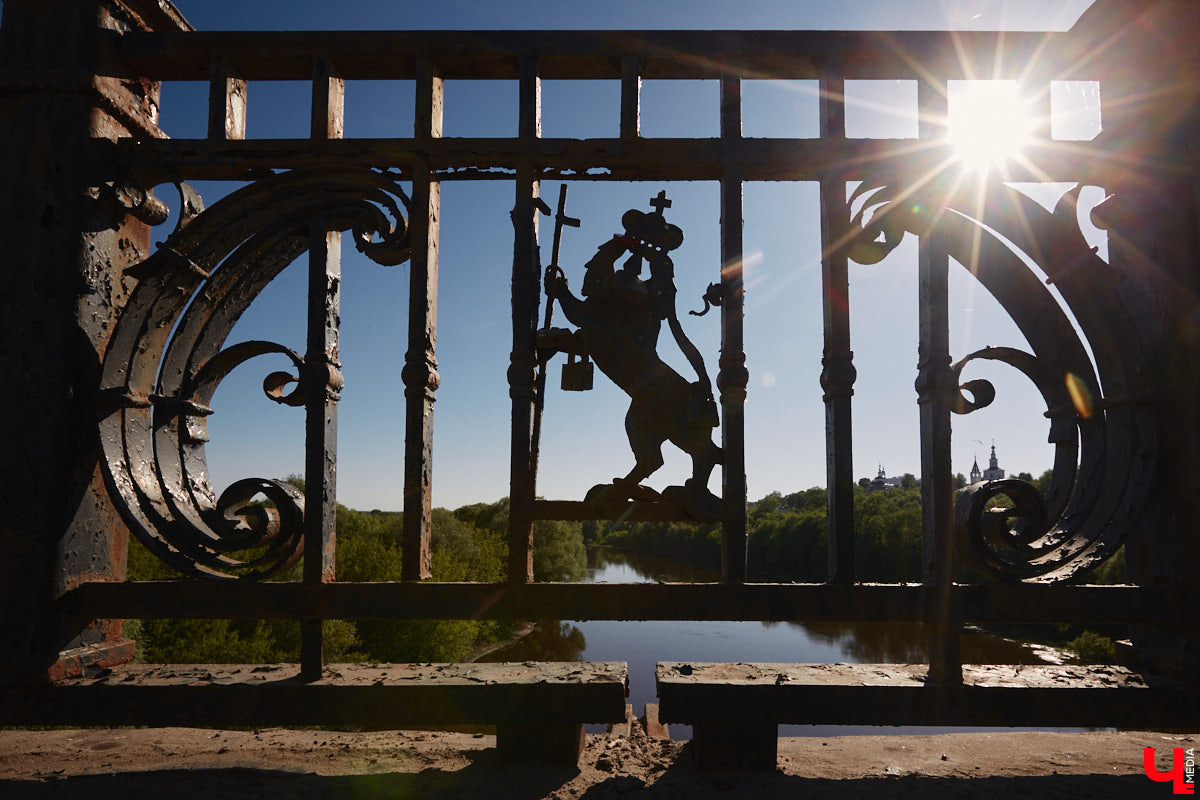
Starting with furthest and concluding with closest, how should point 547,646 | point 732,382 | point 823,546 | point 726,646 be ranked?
point 823,546, point 547,646, point 726,646, point 732,382

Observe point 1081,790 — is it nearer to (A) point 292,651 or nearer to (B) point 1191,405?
(B) point 1191,405

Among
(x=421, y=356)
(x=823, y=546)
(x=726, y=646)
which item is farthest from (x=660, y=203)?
(x=823, y=546)

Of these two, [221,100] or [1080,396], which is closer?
[1080,396]

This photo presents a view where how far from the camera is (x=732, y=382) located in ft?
13.5

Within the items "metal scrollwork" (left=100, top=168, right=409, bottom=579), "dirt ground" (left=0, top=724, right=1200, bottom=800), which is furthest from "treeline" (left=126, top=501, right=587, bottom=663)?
"metal scrollwork" (left=100, top=168, right=409, bottom=579)

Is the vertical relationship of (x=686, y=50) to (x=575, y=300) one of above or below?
above

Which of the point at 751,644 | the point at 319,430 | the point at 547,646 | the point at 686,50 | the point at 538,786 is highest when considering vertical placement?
the point at 686,50

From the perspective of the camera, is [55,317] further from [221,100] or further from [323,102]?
[323,102]

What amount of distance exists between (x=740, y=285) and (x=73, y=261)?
4.05 meters

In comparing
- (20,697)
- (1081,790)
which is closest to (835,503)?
(1081,790)

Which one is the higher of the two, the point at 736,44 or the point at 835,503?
the point at 736,44

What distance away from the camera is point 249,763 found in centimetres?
400

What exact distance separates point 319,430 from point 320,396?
0.20 metres

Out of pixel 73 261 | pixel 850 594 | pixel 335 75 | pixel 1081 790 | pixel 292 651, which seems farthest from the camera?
pixel 292 651
